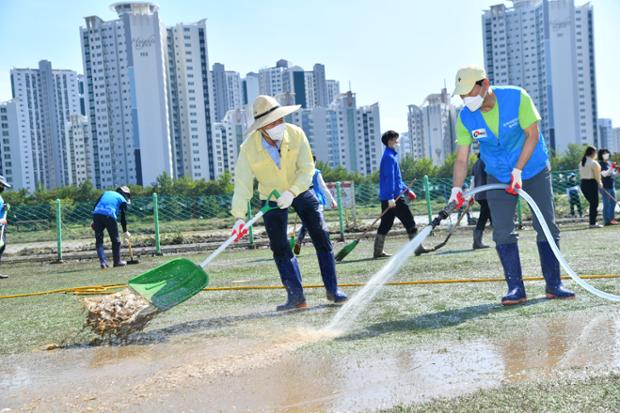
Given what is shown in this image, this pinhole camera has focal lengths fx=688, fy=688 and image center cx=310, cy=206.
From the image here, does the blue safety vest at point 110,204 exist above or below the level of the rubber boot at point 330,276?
above

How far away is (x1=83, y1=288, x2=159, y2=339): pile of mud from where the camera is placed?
479 cm

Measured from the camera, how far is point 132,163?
104m

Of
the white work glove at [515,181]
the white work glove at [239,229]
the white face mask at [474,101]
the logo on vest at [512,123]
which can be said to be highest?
the white face mask at [474,101]

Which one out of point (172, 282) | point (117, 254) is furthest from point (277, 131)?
point (117, 254)

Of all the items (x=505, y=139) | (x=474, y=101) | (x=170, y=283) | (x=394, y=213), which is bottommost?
(x=170, y=283)

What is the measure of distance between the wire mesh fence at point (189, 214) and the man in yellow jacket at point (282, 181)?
32.0 ft

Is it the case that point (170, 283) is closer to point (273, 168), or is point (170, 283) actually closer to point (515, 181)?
point (273, 168)

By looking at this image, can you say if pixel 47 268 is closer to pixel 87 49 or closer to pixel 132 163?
pixel 132 163

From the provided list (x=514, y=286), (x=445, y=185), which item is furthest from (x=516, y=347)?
(x=445, y=185)

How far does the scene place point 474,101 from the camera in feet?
16.3

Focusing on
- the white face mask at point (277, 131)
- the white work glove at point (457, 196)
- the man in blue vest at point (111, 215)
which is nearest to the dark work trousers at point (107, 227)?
the man in blue vest at point (111, 215)

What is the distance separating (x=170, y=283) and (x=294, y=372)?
1.97 metres

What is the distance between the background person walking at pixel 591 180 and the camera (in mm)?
13914

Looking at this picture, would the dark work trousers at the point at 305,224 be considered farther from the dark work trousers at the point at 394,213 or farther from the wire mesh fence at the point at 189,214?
the wire mesh fence at the point at 189,214
